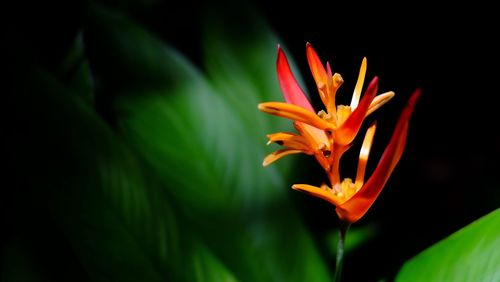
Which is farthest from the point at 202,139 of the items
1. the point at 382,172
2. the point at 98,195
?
the point at 382,172

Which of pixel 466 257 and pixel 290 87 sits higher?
pixel 290 87

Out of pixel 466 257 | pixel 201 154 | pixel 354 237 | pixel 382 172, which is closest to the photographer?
pixel 382 172

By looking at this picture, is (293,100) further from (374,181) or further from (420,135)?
(420,135)

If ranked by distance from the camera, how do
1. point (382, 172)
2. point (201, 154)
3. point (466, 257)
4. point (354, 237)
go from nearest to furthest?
1. point (382, 172)
2. point (466, 257)
3. point (201, 154)
4. point (354, 237)

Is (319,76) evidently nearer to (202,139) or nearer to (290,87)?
(290,87)

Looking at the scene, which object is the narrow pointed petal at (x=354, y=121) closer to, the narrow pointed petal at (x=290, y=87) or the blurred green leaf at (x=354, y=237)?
the narrow pointed petal at (x=290, y=87)

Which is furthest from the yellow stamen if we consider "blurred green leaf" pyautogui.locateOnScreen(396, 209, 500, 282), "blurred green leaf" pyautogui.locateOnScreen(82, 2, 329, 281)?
"blurred green leaf" pyautogui.locateOnScreen(82, 2, 329, 281)
